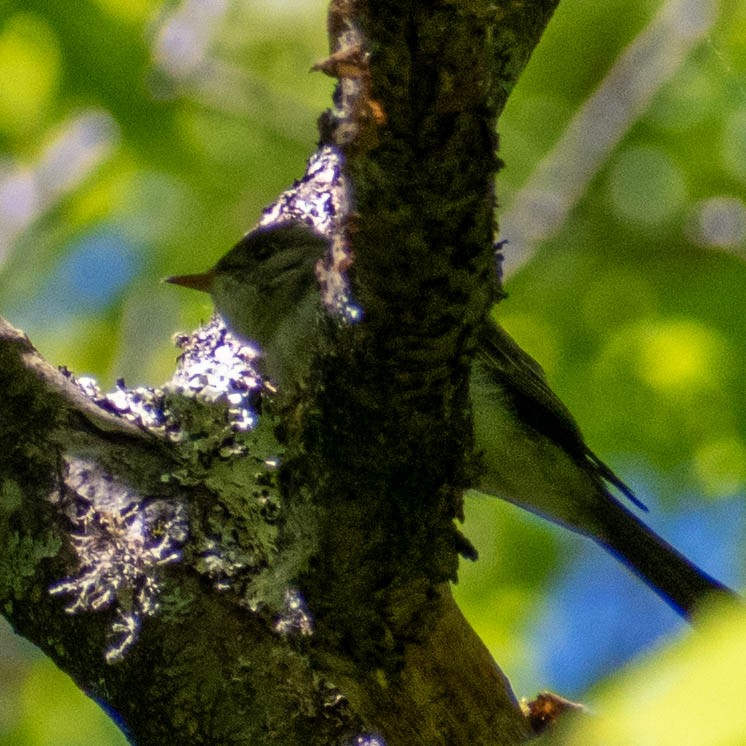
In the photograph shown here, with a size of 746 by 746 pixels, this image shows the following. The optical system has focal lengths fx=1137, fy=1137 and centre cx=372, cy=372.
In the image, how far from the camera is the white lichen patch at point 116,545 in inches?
108

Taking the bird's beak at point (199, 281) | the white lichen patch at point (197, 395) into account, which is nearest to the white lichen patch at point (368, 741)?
the white lichen patch at point (197, 395)

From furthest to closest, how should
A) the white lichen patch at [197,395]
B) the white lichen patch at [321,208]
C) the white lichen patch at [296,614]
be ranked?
the white lichen patch at [197,395] < the white lichen patch at [296,614] < the white lichen patch at [321,208]

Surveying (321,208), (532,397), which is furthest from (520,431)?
(321,208)

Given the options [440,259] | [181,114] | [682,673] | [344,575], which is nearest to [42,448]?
[344,575]

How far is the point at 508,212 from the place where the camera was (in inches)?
216

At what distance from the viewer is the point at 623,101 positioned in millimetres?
5516

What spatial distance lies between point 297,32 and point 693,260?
231 centimetres

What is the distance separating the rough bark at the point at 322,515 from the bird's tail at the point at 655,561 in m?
1.47

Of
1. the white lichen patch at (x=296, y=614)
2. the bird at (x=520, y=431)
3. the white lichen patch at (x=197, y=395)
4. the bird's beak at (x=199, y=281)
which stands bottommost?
the white lichen patch at (x=296, y=614)

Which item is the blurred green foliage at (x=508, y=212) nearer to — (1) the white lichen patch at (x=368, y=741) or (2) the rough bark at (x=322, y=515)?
(2) the rough bark at (x=322, y=515)

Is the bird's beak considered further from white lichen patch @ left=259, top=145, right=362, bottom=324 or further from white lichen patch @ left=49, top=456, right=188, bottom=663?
white lichen patch @ left=49, top=456, right=188, bottom=663

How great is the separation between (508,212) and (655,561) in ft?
6.25

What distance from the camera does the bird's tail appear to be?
429 cm

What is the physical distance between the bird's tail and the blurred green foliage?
89 cm
